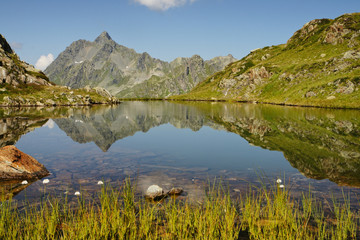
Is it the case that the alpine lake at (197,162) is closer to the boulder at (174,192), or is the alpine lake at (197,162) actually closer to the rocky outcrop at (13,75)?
the boulder at (174,192)

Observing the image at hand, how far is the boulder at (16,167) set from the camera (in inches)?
728

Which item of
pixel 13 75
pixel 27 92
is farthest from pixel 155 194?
pixel 13 75

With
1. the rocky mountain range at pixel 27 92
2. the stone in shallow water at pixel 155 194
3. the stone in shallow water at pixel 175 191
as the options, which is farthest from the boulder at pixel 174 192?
the rocky mountain range at pixel 27 92

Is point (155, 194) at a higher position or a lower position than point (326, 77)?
lower

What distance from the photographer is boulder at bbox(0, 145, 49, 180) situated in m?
18.5

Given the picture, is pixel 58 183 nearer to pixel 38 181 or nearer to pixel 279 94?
pixel 38 181

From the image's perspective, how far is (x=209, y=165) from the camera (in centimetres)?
2420

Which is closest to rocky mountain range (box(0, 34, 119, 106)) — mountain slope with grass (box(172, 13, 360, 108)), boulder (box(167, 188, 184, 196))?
boulder (box(167, 188, 184, 196))

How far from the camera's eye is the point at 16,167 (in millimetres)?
18969

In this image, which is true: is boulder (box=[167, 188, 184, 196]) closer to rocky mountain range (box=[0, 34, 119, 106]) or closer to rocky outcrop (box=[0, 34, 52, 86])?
rocky mountain range (box=[0, 34, 119, 106])

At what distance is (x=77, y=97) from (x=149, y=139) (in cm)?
11563

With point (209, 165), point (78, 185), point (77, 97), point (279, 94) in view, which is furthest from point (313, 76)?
point (78, 185)

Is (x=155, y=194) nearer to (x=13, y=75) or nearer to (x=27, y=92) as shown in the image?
(x=27, y=92)

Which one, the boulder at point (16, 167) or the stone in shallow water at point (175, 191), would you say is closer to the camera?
the stone in shallow water at point (175, 191)
